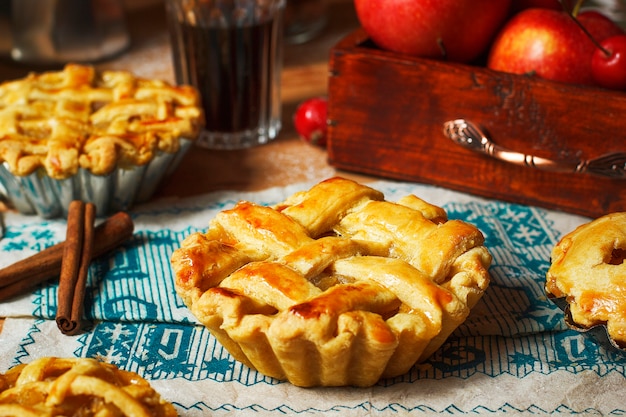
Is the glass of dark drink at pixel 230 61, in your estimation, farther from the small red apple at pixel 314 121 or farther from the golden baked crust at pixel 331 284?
the golden baked crust at pixel 331 284

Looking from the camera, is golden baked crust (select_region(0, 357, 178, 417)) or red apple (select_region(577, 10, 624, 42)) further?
red apple (select_region(577, 10, 624, 42))

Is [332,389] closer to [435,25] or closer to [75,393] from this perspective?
[75,393]

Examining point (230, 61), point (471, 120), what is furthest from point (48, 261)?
point (471, 120)

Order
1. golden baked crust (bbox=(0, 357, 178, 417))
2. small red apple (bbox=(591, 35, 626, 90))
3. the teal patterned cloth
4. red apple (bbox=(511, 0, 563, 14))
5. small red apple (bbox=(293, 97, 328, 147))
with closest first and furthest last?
golden baked crust (bbox=(0, 357, 178, 417)), the teal patterned cloth, small red apple (bbox=(591, 35, 626, 90)), red apple (bbox=(511, 0, 563, 14)), small red apple (bbox=(293, 97, 328, 147))

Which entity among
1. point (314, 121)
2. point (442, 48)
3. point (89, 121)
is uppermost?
point (442, 48)

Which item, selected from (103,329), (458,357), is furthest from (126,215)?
(458,357)

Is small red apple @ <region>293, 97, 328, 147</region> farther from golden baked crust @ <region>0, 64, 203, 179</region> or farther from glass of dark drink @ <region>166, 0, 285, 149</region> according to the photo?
golden baked crust @ <region>0, 64, 203, 179</region>

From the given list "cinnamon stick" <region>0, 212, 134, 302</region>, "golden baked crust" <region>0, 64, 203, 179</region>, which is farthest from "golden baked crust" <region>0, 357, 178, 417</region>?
"golden baked crust" <region>0, 64, 203, 179</region>
